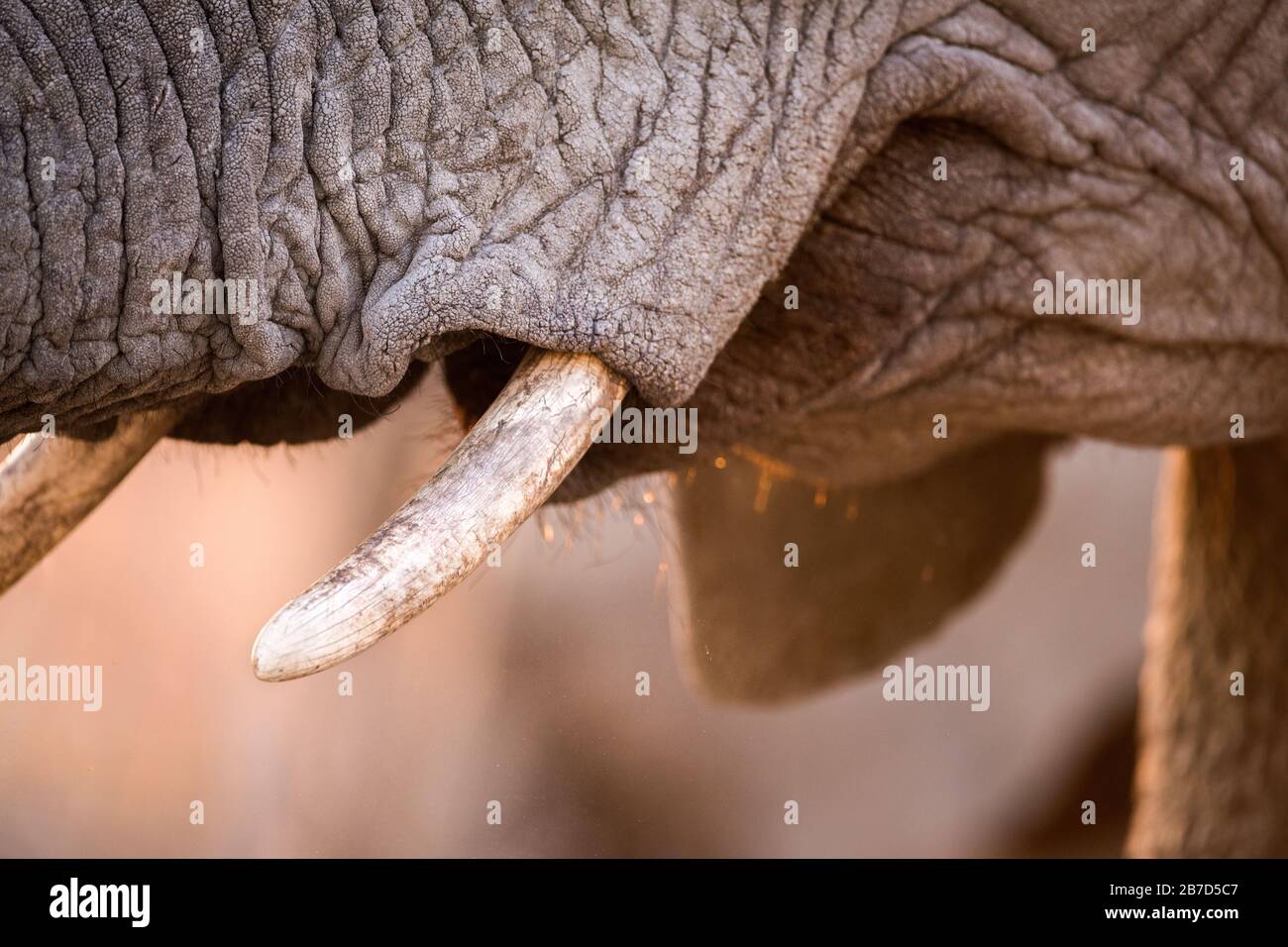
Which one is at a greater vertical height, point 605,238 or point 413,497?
point 605,238

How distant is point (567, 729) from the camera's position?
4.38 metres

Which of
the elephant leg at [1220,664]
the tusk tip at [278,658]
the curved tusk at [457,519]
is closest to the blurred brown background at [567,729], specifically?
the elephant leg at [1220,664]

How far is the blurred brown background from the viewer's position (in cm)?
450

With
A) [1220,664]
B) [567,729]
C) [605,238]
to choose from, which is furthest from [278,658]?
[567,729]

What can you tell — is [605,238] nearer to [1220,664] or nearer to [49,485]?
[49,485]

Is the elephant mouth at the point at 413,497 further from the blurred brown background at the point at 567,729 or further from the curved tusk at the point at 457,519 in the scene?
the blurred brown background at the point at 567,729

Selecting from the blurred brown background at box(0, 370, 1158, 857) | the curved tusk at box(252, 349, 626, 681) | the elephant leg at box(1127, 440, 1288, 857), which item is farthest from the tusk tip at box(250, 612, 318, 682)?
the blurred brown background at box(0, 370, 1158, 857)

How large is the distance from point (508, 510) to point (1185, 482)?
5.03 ft

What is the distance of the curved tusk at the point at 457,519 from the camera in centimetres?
133

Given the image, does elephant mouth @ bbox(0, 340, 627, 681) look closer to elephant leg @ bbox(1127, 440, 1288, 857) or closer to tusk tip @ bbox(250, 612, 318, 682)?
tusk tip @ bbox(250, 612, 318, 682)

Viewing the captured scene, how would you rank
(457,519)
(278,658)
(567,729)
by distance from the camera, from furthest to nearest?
(567,729), (457,519), (278,658)

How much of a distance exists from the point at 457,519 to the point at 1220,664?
5.22 feet

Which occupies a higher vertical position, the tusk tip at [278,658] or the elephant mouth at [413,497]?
the elephant mouth at [413,497]
